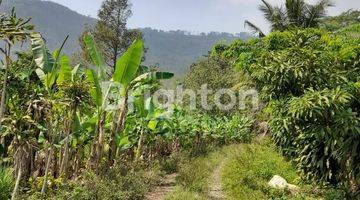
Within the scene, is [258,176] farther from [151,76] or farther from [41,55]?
[41,55]

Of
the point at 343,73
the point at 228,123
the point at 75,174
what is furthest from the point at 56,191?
the point at 228,123

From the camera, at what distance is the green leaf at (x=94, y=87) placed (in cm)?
893

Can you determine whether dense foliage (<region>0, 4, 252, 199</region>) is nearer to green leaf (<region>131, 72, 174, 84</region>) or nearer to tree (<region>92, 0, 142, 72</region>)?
green leaf (<region>131, 72, 174, 84</region>)

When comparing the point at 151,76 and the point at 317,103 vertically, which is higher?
the point at 151,76


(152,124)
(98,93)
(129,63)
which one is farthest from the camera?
(152,124)

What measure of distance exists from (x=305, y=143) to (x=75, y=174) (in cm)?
493

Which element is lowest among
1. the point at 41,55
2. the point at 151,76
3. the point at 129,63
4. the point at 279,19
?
the point at 151,76

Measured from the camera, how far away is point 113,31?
3150 cm

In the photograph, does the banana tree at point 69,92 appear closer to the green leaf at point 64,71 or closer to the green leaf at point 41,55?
the green leaf at point 64,71

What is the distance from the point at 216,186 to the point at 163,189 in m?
1.33

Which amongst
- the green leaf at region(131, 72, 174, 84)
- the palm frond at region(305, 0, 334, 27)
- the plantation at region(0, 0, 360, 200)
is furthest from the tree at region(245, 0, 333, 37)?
the green leaf at region(131, 72, 174, 84)

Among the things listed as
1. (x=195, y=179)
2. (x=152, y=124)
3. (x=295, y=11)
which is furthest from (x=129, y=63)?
(x=295, y=11)

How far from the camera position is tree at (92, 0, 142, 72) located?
31281 millimetres

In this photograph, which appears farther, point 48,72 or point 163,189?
point 163,189
